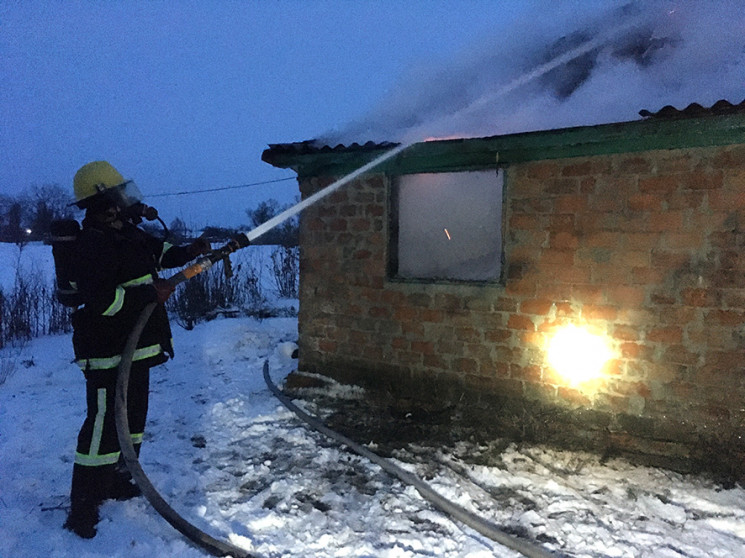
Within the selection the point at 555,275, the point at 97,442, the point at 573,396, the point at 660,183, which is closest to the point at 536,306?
the point at 555,275

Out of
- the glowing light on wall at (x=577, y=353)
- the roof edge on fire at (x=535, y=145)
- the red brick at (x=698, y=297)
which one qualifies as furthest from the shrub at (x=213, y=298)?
the red brick at (x=698, y=297)

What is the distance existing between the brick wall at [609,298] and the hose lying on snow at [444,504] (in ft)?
3.73

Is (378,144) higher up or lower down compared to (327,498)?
higher up

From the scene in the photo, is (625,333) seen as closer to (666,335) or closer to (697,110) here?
(666,335)

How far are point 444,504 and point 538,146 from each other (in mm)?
3208

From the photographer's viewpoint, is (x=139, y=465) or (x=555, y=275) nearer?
(x=139, y=465)

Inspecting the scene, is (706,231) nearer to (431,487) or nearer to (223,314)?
(431,487)

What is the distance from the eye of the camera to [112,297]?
114 inches

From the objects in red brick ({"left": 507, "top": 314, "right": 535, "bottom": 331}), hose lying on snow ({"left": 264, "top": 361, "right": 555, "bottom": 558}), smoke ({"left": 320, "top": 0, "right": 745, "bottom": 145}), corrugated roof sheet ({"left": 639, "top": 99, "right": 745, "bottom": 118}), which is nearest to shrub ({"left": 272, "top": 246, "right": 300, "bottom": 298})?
smoke ({"left": 320, "top": 0, "right": 745, "bottom": 145})

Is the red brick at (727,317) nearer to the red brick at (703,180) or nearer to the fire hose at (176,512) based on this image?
the red brick at (703,180)

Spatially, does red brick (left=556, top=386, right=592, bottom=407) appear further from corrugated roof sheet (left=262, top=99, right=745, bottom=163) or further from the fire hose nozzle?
the fire hose nozzle

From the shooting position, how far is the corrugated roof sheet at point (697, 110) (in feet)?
11.4

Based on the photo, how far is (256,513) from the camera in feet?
10.7

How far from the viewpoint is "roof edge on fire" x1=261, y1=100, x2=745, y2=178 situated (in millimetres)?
3633
